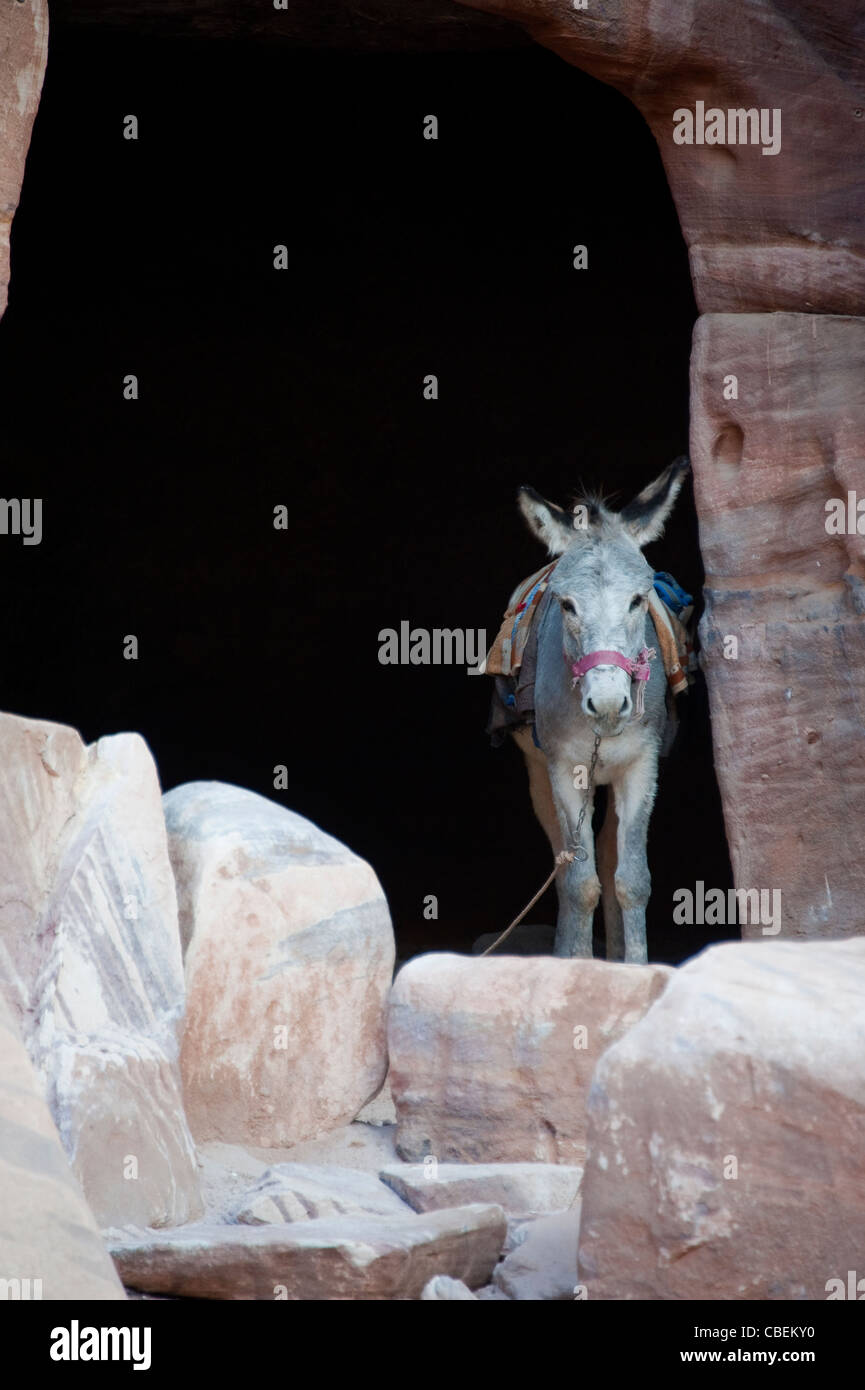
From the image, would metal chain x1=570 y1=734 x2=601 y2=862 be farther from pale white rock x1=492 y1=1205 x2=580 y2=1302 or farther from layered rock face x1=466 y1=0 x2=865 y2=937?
pale white rock x1=492 y1=1205 x2=580 y2=1302

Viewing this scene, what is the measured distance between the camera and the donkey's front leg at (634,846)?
7.08 meters

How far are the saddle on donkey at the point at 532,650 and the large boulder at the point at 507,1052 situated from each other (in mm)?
2631

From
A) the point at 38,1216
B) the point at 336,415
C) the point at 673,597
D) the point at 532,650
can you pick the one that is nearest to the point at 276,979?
the point at 38,1216

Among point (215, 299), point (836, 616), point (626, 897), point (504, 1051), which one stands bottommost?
point (504, 1051)

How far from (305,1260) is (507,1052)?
1.53 meters

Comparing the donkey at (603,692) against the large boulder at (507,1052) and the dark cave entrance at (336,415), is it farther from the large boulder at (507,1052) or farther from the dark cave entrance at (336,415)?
the dark cave entrance at (336,415)

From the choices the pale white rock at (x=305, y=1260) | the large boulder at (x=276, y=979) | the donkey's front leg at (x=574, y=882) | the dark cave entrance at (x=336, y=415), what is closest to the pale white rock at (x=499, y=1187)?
the pale white rock at (x=305, y=1260)

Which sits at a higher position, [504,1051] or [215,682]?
[215,682]

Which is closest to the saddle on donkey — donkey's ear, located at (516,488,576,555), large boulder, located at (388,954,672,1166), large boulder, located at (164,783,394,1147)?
donkey's ear, located at (516,488,576,555)

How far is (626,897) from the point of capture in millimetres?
7109

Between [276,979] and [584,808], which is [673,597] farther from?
[276,979]
